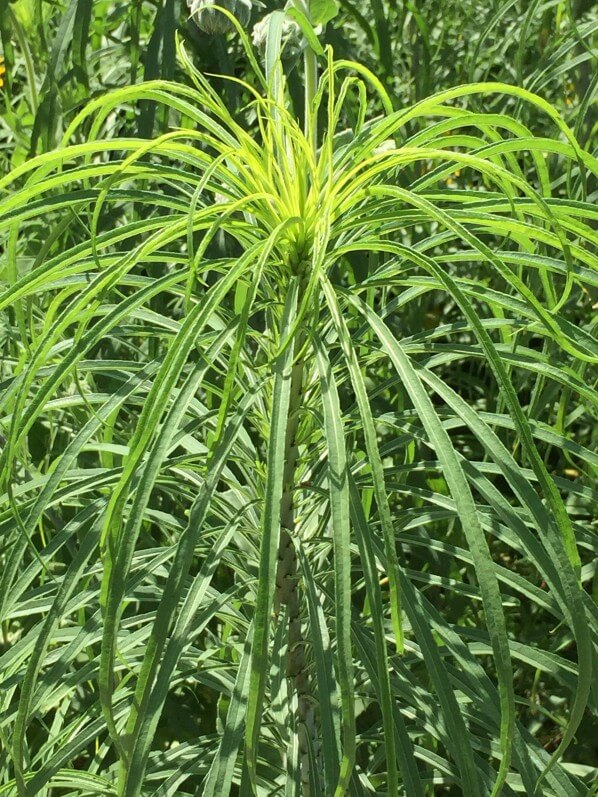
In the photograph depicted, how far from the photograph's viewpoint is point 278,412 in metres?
0.51

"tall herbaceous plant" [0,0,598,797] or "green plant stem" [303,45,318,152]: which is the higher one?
"green plant stem" [303,45,318,152]

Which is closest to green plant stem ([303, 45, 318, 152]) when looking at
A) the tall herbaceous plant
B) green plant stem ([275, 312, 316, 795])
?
the tall herbaceous plant

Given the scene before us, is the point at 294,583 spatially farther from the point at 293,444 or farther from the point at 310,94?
the point at 310,94

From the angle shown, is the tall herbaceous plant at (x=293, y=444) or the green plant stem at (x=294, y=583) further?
the green plant stem at (x=294, y=583)

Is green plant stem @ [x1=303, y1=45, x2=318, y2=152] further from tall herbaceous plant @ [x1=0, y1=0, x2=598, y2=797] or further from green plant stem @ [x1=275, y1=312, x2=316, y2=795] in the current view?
green plant stem @ [x1=275, y1=312, x2=316, y2=795]

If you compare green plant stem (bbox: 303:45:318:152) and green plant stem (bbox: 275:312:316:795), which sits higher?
green plant stem (bbox: 303:45:318:152)

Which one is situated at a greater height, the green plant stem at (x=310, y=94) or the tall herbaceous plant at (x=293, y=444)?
the green plant stem at (x=310, y=94)

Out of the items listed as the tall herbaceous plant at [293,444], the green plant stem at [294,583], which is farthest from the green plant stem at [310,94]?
the green plant stem at [294,583]

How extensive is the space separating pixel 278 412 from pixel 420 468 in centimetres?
26

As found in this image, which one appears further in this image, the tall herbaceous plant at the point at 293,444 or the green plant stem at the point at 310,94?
the green plant stem at the point at 310,94

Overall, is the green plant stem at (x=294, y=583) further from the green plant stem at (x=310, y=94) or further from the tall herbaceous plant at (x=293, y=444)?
the green plant stem at (x=310, y=94)

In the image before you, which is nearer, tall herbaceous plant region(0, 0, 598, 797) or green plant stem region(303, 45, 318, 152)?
tall herbaceous plant region(0, 0, 598, 797)

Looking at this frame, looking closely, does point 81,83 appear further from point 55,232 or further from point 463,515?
point 463,515

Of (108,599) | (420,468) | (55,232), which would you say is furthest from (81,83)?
(108,599)
